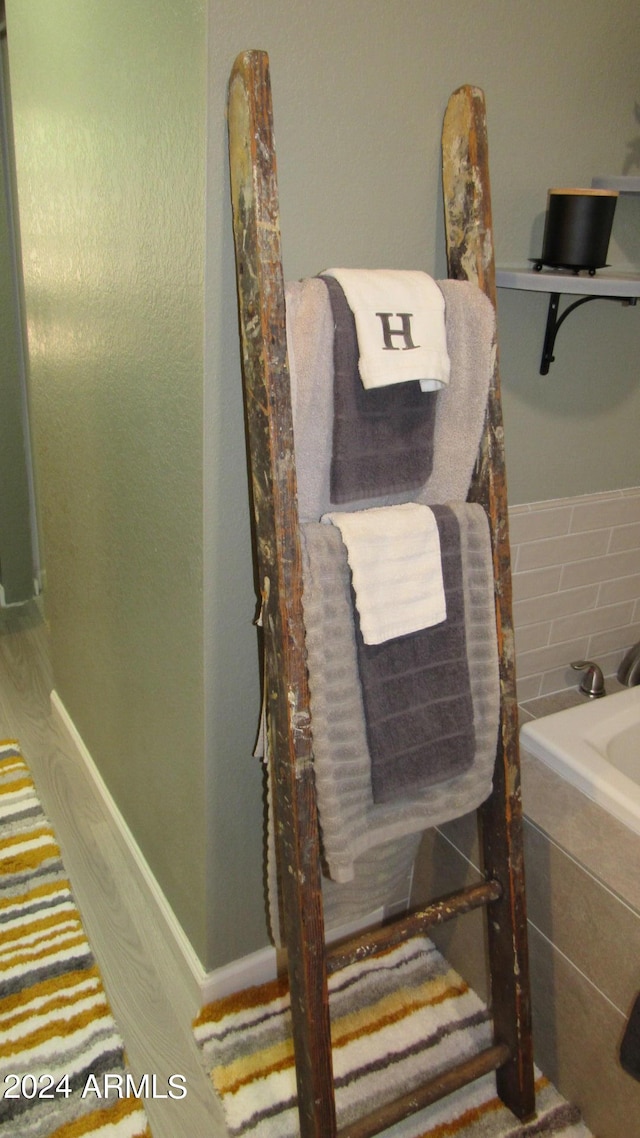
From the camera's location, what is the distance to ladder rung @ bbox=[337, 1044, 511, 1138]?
3.55 ft

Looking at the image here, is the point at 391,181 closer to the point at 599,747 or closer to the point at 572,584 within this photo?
the point at 572,584

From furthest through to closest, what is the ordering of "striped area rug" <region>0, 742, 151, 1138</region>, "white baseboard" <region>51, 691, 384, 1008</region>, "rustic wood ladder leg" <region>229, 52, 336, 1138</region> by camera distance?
1. "white baseboard" <region>51, 691, 384, 1008</region>
2. "striped area rug" <region>0, 742, 151, 1138</region>
3. "rustic wood ladder leg" <region>229, 52, 336, 1138</region>

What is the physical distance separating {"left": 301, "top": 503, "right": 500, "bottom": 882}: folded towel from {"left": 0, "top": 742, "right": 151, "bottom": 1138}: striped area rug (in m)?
0.67

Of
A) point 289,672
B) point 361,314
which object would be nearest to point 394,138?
point 361,314

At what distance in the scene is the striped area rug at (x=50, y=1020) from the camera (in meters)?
1.25

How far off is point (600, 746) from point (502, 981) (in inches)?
17.7

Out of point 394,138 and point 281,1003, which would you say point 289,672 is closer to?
point 394,138

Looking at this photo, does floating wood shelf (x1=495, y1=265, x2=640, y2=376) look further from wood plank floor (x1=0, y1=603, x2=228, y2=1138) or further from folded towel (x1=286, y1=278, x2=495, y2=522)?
wood plank floor (x1=0, y1=603, x2=228, y2=1138)

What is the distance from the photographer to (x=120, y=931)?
5.20 ft

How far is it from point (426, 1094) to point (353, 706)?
2.07 ft

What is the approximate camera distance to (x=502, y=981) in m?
1.21

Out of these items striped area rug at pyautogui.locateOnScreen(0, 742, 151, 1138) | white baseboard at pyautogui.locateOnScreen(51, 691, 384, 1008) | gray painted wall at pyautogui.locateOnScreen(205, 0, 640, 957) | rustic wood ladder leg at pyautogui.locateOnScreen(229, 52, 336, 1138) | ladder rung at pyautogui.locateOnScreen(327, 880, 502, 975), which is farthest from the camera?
white baseboard at pyautogui.locateOnScreen(51, 691, 384, 1008)

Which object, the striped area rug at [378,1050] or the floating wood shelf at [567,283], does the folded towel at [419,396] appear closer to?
the floating wood shelf at [567,283]

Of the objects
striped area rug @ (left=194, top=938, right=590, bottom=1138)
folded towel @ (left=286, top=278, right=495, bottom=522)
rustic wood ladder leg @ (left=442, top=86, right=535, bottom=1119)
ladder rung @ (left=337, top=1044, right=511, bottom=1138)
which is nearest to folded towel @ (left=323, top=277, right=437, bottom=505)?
folded towel @ (left=286, top=278, right=495, bottom=522)
